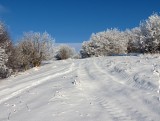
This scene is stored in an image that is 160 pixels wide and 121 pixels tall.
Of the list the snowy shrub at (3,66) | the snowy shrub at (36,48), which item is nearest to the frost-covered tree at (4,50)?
the snowy shrub at (3,66)

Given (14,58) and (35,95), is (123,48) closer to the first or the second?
(14,58)

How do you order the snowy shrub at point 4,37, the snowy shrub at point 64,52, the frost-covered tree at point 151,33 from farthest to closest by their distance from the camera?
the snowy shrub at point 64,52 → the frost-covered tree at point 151,33 → the snowy shrub at point 4,37

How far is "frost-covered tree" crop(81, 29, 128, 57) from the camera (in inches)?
3750

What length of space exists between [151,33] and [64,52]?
74963 mm

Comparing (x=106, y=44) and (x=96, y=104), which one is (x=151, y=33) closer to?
(x=96, y=104)

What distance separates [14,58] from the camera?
45562mm

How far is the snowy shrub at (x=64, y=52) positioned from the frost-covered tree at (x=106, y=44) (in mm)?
16569

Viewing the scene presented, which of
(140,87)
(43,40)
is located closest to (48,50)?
(43,40)

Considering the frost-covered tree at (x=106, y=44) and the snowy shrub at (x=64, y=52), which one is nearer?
the frost-covered tree at (x=106, y=44)

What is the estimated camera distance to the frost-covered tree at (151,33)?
A: 5341 centimetres

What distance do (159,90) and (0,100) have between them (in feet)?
34.6

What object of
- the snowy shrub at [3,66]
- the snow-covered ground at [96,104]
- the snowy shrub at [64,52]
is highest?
the snowy shrub at [64,52]

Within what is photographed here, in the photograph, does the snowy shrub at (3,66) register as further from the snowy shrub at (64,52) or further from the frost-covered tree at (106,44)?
the snowy shrub at (64,52)

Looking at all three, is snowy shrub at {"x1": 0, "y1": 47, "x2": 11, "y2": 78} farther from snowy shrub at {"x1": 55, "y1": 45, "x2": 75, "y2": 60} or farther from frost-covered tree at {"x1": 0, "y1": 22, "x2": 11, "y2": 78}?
snowy shrub at {"x1": 55, "y1": 45, "x2": 75, "y2": 60}
